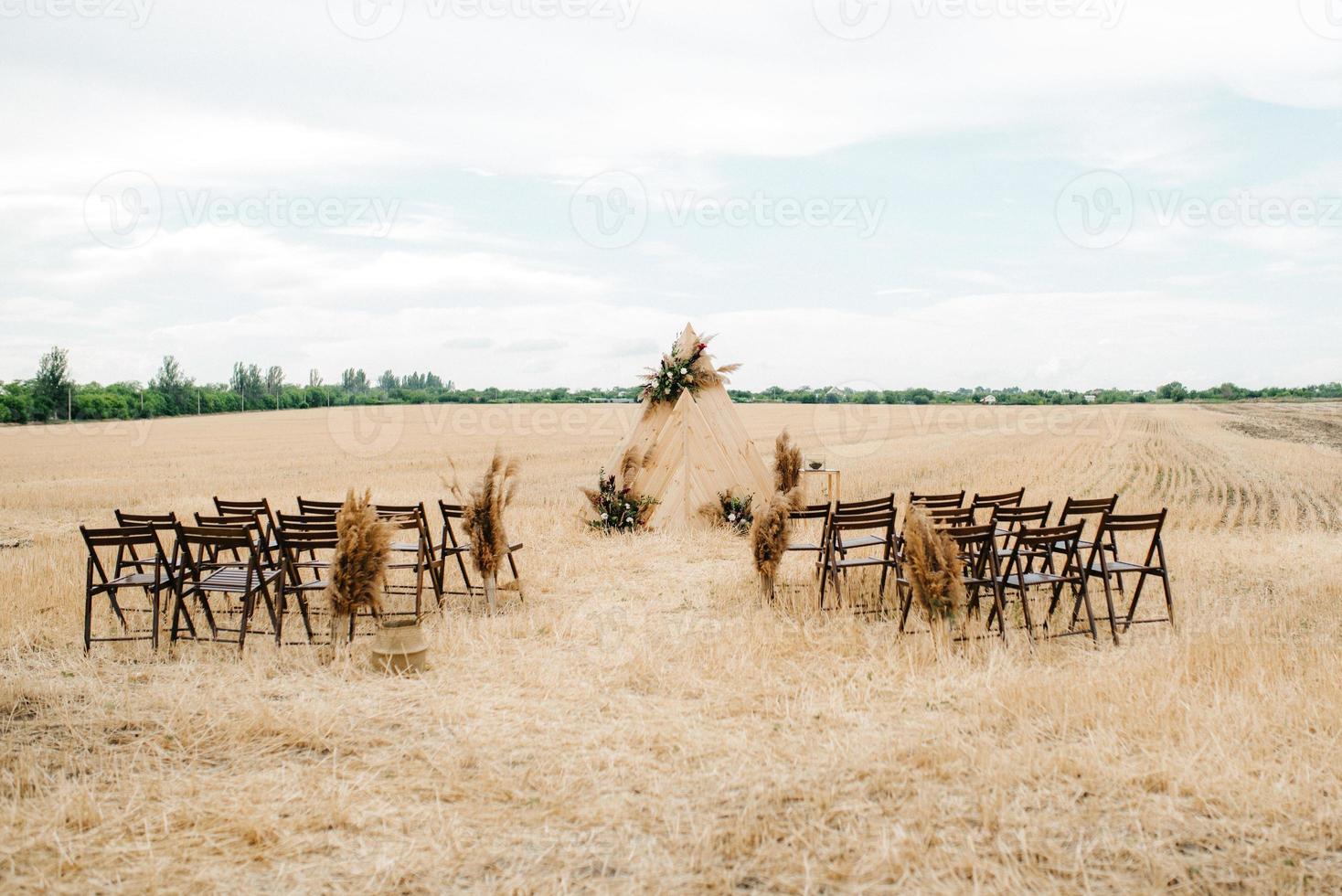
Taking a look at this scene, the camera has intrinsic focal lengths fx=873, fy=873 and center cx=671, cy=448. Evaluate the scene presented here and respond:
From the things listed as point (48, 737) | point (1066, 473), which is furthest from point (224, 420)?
point (48, 737)

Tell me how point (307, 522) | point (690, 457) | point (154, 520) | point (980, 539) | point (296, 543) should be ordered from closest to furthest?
1. point (980, 539)
2. point (296, 543)
3. point (154, 520)
4. point (307, 522)
5. point (690, 457)

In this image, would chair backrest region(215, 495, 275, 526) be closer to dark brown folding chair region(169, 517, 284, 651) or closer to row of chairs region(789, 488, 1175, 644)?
dark brown folding chair region(169, 517, 284, 651)

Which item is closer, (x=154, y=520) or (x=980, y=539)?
(x=980, y=539)

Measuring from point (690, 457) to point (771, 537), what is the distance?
186 inches

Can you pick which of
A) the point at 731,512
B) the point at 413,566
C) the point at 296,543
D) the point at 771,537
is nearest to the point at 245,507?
the point at 413,566

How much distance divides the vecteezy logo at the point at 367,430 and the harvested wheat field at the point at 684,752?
22656 mm

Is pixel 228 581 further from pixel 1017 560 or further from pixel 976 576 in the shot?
pixel 1017 560

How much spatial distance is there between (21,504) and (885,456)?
20.4 meters

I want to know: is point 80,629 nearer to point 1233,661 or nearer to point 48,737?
point 48,737

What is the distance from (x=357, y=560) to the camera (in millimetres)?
6227

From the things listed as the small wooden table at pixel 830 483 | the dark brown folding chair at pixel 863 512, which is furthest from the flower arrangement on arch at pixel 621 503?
the dark brown folding chair at pixel 863 512

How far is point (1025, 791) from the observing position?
3.85 metres

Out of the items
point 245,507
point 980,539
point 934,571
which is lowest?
point 934,571

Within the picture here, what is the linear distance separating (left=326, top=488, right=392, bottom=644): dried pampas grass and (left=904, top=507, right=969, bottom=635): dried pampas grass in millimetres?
3694
